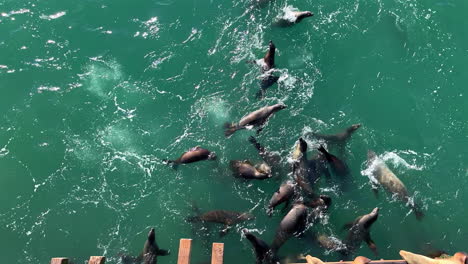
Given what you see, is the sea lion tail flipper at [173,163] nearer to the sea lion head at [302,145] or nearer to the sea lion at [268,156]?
the sea lion at [268,156]

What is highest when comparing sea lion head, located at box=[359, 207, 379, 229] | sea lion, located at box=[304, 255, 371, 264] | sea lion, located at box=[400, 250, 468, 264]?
sea lion head, located at box=[359, 207, 379, 229]

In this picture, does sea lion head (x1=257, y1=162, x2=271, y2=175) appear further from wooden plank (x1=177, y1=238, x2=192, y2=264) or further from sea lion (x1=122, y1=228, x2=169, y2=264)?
sea lion (x1=122, y1=228, x2=169, y2=264)

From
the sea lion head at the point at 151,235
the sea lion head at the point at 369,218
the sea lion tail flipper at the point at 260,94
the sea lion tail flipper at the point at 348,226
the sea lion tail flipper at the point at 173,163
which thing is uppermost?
the sea lion tail flipper at the point at 260,94

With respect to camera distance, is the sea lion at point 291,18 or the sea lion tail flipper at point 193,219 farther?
the sea lion at point 291,18

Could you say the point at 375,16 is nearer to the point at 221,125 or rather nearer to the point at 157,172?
the point at 221,125

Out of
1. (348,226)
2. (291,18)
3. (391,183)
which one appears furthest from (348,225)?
(291,18)


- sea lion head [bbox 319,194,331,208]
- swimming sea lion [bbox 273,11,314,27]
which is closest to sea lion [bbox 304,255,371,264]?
sea lion head [bbox 319,194,331,208]

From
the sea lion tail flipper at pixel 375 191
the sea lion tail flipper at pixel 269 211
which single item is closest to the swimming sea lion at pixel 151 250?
the sea lion tail flipper at pixel 269 211
